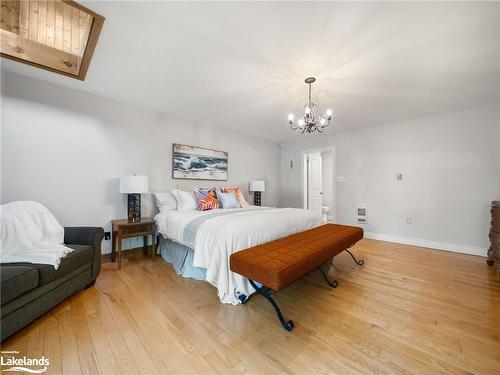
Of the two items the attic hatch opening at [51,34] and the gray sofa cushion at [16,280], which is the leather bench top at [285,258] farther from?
the attic hatch opening at [51,34]

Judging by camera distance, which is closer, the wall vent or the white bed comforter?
the white bed comforter

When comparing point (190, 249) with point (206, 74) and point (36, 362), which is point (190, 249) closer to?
point (36, 362)

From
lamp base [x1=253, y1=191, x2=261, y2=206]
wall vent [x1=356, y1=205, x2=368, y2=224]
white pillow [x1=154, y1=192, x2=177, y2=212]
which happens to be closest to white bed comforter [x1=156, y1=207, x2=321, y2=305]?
white pillow [x1=154, y1=192, x2=177, y2=212]

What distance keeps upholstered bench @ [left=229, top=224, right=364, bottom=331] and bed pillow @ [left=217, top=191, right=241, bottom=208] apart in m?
1.53

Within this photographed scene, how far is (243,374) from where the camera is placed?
112 cm

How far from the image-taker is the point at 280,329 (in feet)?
4.86

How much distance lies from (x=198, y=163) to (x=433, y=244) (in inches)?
179

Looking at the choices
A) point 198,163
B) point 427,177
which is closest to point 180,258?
point 198,163

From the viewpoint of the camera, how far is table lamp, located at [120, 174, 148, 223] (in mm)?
2711

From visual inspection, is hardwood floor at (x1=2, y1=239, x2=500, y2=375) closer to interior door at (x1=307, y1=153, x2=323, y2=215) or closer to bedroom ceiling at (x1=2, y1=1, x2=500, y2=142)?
bedroom ceiling at (x1=2, y1=1, x2=500, y2=142)

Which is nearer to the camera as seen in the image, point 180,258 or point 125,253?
point 180,258

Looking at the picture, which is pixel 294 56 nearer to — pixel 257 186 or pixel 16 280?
pixel 16 280

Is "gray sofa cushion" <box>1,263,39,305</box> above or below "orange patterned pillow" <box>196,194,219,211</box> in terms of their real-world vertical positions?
below

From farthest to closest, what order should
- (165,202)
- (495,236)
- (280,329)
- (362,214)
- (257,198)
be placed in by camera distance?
(257,198) < (362,214) < (165,202) < (495,236) < (280,329)
